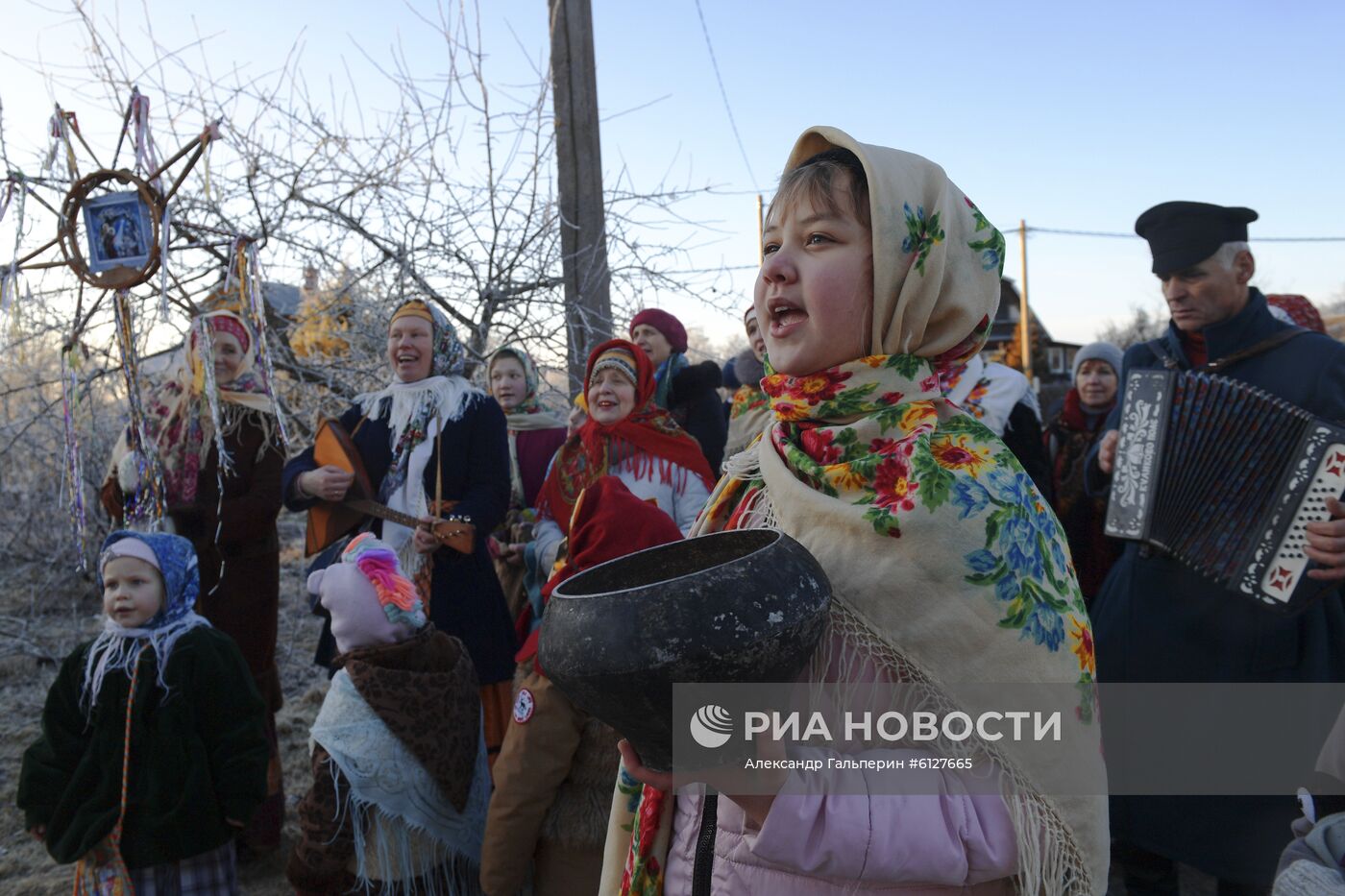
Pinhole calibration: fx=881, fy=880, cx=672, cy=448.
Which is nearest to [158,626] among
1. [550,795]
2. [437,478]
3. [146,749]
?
[146,749]

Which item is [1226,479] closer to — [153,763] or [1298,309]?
[1298,309]

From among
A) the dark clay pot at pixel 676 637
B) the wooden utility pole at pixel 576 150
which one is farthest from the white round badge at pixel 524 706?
the wooden utility pole at pixel 576 150

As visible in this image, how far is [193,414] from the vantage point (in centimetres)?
374

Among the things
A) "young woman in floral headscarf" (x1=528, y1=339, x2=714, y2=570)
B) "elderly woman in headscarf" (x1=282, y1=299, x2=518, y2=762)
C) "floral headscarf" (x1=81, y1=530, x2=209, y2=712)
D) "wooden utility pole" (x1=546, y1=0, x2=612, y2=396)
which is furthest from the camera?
"wooden utility pole" (x1=546, y1=0, x2=612, y2=396)

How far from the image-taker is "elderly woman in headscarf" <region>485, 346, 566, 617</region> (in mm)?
4664

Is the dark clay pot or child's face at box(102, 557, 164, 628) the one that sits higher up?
the dark clay pot

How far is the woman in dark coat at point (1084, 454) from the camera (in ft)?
13.0

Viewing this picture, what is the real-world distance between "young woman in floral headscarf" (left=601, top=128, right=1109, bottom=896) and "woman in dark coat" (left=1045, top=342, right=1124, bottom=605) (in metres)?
2.95

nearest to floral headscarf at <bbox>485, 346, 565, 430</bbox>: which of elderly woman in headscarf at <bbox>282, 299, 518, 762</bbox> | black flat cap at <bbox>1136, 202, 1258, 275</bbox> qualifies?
elderly woman in headscarf at <bbox>282, 299, 518, 762</bbox>

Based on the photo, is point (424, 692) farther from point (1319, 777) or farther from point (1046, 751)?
point (1319, 777)

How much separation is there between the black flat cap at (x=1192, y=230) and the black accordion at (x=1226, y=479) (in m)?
0.38

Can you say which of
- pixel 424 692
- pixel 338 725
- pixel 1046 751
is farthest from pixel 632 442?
pixel 1046 751

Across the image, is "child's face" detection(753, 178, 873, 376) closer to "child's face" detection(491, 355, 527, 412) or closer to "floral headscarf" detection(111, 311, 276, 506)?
"floral headscarf" detection(111, 311, 276, 506)

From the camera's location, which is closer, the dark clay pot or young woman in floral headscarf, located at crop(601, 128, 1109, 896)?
the dark clay pot
